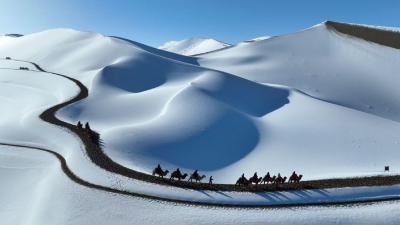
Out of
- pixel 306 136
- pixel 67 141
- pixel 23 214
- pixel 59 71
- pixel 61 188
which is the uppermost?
pixel 59 71

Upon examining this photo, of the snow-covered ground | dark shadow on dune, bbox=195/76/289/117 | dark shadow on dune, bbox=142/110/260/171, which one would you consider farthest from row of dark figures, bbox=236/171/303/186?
dark shadow on dune, bbox=195/76/289/117

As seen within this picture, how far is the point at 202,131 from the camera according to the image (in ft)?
144

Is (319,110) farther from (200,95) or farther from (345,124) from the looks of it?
(200,95)

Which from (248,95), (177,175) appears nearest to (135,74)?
(248,95)

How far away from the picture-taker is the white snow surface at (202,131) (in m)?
26.5

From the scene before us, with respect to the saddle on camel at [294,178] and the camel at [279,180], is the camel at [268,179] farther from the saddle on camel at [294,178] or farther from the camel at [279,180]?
the saddle on camel at [294,178]

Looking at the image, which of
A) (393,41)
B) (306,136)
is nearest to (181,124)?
(306,136)

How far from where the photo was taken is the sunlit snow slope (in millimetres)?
38969

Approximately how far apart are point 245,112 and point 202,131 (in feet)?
30.3

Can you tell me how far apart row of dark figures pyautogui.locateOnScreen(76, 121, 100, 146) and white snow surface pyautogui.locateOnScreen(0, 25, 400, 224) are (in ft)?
2.53

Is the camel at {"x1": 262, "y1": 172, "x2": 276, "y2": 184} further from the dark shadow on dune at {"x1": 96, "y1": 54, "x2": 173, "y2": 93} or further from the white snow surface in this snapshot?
the dark shadow on dune at {"x1": 96, "y1": 54, "x2": 173, "y2": 93}

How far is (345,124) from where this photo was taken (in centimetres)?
4853

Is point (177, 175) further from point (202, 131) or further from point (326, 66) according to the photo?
point (326, 66)

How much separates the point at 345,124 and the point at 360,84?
28550 millimetres
